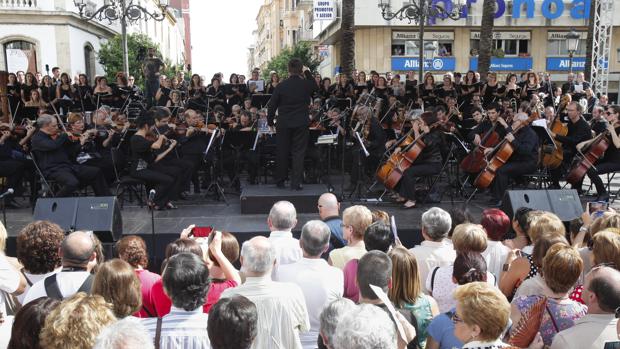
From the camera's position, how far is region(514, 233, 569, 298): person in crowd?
10.7 feet

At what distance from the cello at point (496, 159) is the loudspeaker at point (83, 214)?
533 cm

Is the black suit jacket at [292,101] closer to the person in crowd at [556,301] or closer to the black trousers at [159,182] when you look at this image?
the black trousers at [159,182]

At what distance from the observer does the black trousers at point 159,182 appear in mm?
8484

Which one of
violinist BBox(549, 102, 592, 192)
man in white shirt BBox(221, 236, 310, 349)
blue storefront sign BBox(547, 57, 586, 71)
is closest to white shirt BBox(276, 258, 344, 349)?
man in white shirt BBox(221, 236, 310, 349)

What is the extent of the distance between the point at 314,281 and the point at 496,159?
5.95 metres

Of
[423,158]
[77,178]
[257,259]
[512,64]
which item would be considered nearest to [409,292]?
[257,259]

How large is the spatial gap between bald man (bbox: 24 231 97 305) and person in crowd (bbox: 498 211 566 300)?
2.67 meters

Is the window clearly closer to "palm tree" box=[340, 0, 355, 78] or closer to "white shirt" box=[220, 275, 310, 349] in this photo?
"palm tree" box=[340, 0, 355, 78]

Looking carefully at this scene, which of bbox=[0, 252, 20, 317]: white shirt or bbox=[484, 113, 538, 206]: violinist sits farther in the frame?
bbox=[484, 113, 538, 206]: violinist

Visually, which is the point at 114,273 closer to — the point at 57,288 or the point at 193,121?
the point at 57,288

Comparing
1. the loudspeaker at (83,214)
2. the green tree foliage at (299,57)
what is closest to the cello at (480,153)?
the loudspeaker at (83,214)

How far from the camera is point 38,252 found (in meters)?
3.68

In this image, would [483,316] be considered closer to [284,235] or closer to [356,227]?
[356,227]

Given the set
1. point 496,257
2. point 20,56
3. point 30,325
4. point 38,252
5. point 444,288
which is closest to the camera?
point 30,325
